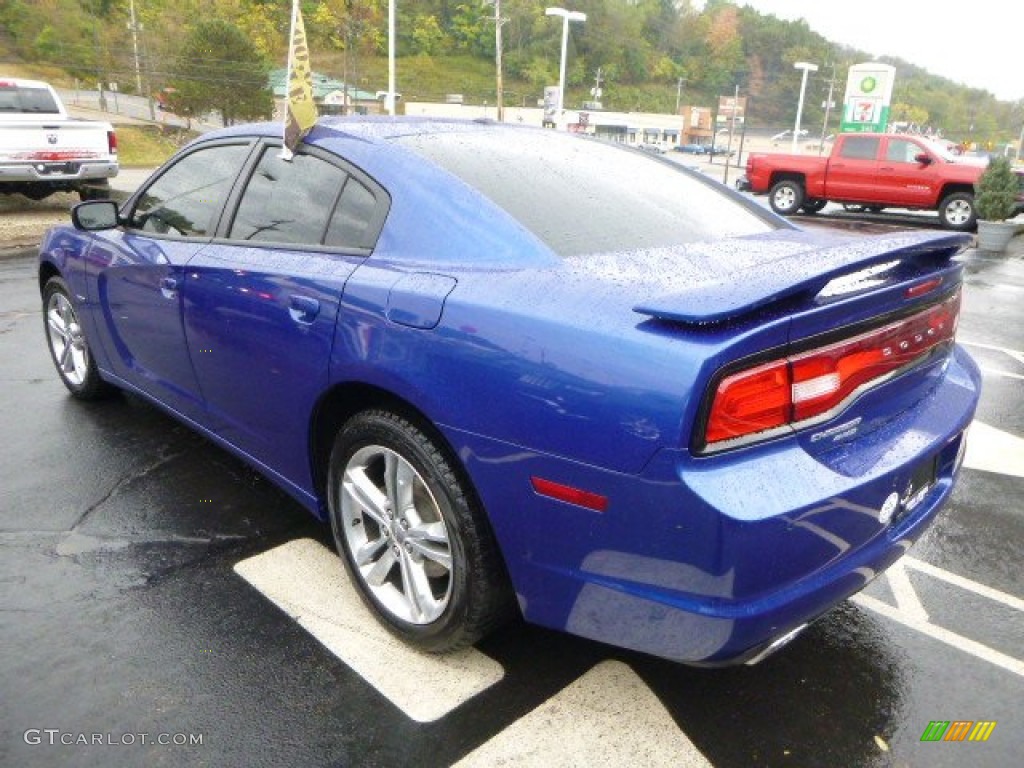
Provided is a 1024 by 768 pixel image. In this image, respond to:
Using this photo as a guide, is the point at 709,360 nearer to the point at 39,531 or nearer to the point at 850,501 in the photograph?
the point at 850,501

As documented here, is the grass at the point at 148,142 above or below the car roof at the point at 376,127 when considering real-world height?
below

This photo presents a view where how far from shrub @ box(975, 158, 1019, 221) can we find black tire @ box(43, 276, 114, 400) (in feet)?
44.4

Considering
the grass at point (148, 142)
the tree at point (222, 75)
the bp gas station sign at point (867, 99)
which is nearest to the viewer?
the grass at point (148, 142)

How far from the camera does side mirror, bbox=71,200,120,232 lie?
368cm

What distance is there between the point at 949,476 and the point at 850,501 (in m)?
0.77

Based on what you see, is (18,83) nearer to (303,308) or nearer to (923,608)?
(303,308)

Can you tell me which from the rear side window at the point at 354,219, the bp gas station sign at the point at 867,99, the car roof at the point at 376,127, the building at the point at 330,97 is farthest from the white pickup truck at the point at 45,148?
the building at the point at 330,97

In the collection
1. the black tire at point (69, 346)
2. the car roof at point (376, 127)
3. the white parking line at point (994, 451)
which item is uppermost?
the car roof at point (376, 127)

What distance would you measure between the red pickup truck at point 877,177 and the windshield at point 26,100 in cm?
1344

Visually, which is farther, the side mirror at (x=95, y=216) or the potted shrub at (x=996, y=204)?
the potted shrub at (x=996, y=204)

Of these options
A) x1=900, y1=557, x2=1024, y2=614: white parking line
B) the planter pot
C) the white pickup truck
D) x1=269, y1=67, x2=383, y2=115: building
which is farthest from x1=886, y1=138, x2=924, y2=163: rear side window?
x1=269, y1=67, x2=383, y2=115: building

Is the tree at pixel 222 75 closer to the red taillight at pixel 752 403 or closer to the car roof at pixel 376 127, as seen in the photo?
the car roof at pixel 376 127

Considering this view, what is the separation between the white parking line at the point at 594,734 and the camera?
6.52 feet

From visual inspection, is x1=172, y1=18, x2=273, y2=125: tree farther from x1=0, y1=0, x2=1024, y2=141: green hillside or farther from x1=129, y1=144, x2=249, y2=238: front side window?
x1=0, y1=0, x2=1024, y2=141: green hillside
